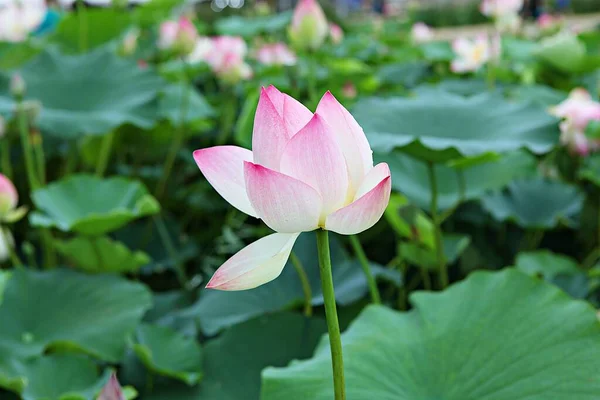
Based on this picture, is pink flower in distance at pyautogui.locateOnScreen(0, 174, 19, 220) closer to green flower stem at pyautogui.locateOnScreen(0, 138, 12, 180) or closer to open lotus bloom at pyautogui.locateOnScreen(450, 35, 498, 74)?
green flower stem at pyautogui.locateOnScreen(0, 138, 12, 180)

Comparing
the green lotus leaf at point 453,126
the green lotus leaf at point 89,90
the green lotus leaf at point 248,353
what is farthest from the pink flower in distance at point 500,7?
the green lotus leaf at point 248,353

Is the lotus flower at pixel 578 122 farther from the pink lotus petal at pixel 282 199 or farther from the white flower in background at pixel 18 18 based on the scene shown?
the white flower in background at pixel 18 18

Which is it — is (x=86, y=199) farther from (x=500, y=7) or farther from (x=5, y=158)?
(x=500, y=7)

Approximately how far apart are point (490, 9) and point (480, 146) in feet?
3.36

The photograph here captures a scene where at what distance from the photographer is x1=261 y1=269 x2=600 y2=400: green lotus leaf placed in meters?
0.50

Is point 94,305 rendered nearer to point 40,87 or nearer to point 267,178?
point 40,87

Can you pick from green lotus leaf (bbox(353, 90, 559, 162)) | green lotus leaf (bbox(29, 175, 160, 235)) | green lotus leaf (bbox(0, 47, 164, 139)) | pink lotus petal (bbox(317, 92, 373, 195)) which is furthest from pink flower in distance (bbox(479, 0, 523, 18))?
pink lotus petal (bbox(317, 92, 373, 195))

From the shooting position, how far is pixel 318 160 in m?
0.34

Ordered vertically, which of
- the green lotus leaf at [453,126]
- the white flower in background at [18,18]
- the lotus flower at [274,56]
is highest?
the white flower in background at [18,18]

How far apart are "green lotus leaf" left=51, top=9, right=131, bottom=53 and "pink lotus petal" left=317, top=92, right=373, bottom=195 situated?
1449mm

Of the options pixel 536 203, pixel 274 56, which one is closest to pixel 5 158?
pixel 274 56

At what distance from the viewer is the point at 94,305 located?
93 cm

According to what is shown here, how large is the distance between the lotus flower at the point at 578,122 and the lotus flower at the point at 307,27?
0.43 meters

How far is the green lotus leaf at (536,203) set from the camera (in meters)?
1.09
